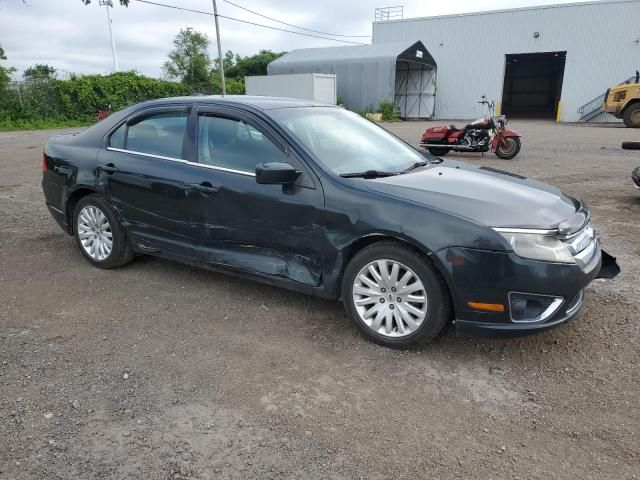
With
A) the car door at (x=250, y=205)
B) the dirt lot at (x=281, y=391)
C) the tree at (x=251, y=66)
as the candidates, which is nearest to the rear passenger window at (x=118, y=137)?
the car door at (x=250, y=205)

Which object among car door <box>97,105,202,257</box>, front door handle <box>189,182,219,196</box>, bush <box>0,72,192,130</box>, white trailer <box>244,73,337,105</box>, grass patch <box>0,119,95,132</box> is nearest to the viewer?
front door handle <box>189,182,219,196</box>

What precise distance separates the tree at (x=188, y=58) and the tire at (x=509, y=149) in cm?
3983

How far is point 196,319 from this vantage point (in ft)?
12.7

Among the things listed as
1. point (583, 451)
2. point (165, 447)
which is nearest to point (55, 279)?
point (165, 447)

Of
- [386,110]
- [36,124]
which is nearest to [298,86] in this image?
[386,110]

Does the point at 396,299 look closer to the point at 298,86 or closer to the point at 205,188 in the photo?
the point at 205,188

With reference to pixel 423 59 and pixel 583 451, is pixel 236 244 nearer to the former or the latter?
pixel 583 451

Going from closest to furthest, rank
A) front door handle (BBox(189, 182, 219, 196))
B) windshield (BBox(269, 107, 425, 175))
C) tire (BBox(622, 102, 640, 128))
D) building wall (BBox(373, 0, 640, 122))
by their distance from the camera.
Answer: windshield (BBox(269, 107, 425, 175)), front door handle (BBox(189, 182, 219, 196)), tire (BBox(622, 102, 640, 128)), building wall (BBox(373, 0, 640, 122))

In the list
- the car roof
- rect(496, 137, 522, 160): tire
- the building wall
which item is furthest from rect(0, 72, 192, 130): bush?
the car roof

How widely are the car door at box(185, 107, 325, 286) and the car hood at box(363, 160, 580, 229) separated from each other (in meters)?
0.54

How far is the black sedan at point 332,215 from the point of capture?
303cm

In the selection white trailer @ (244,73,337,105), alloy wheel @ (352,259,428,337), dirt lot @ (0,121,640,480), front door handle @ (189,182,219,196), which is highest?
white trailer @ (244,73,337,105)

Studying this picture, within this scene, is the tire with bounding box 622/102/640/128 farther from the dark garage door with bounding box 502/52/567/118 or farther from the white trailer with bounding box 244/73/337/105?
the dark garage door with bounding box 502/52/567/118

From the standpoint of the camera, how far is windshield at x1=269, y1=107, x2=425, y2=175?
3.76 m
